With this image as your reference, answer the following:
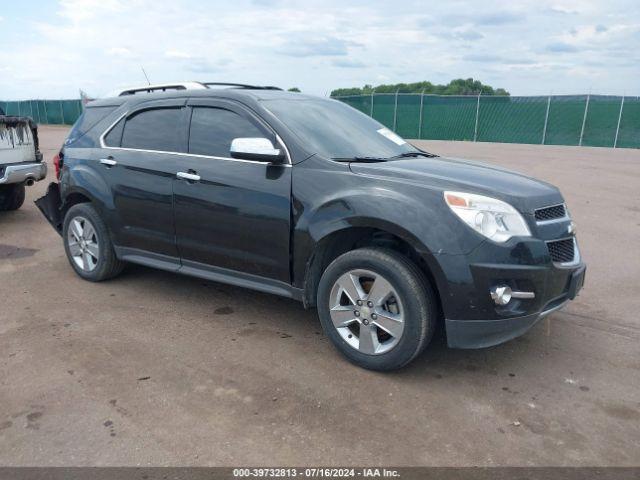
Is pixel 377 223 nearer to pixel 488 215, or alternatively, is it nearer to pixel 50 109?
pixel 488 215

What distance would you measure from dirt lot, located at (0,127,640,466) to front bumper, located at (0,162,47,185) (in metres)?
2.79

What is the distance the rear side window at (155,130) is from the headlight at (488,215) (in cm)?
229

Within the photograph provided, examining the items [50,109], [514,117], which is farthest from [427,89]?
[50,109]

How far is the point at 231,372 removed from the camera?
356cm

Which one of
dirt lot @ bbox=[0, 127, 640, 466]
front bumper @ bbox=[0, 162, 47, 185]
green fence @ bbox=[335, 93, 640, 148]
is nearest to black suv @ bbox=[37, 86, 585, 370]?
dirt lot @ bbox=[0, 127, 640, 466]

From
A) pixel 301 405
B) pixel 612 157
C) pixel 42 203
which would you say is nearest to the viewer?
pixel 301 405

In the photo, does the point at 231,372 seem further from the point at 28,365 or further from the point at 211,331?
the point at 28,365

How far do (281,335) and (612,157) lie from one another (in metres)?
17.7

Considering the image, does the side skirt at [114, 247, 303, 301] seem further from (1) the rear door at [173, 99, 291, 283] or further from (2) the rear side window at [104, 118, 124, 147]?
(2) the rear side window at [104, 118, 124, 147]

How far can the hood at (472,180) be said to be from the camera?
3406 mm

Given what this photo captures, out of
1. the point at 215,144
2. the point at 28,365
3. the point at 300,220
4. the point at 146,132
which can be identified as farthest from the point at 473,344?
the point at 146,132

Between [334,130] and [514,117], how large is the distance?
79.2 ft

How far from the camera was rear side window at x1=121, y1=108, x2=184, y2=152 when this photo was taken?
454cm

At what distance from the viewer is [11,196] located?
27.5 feet
